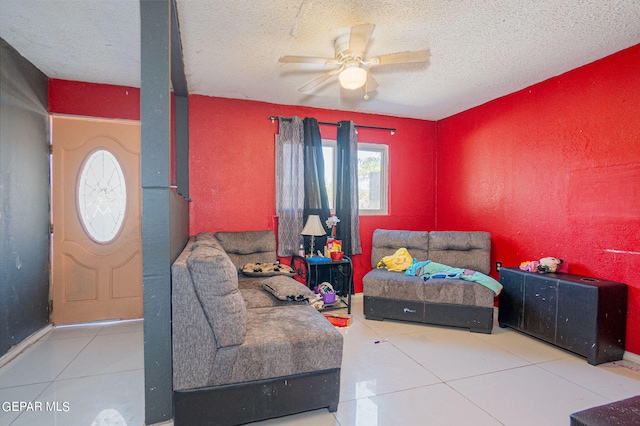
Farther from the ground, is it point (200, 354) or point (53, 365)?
point (200, 354)

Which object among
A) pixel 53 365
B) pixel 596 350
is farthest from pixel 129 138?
pixel 596 350

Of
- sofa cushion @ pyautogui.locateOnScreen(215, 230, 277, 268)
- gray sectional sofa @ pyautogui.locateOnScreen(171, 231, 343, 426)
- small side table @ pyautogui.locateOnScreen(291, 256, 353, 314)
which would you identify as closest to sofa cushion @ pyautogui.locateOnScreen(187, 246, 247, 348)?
gray sectional sofa @ pyautogui.locateOnScreen(171, 231, 343, 426)

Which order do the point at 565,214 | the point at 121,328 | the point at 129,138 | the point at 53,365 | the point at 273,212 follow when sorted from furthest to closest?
the point at 273,212 → the point at 129,138 → the point at 121,328 → the point at 565,214 → the point at 53,365

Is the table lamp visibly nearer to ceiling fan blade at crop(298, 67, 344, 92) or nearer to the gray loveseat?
the gray loveseat

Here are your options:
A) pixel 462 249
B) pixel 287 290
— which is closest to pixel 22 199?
pixel 287 290

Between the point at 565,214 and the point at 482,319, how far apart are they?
1.30 metres

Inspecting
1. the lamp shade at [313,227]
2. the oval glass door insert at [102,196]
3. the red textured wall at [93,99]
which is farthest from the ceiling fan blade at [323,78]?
the oval glass door insert at [102,196]

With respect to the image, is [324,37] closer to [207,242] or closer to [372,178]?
[207,242]

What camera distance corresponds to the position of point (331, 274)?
13.2ft

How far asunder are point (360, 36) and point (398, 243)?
8.41 feet

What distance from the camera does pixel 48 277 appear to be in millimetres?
3240

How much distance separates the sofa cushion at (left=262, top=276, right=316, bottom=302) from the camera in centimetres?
253

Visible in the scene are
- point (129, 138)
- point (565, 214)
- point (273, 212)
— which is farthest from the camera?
point (273, 212)

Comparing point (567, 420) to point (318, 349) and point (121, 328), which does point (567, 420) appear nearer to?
point (318, 349)
